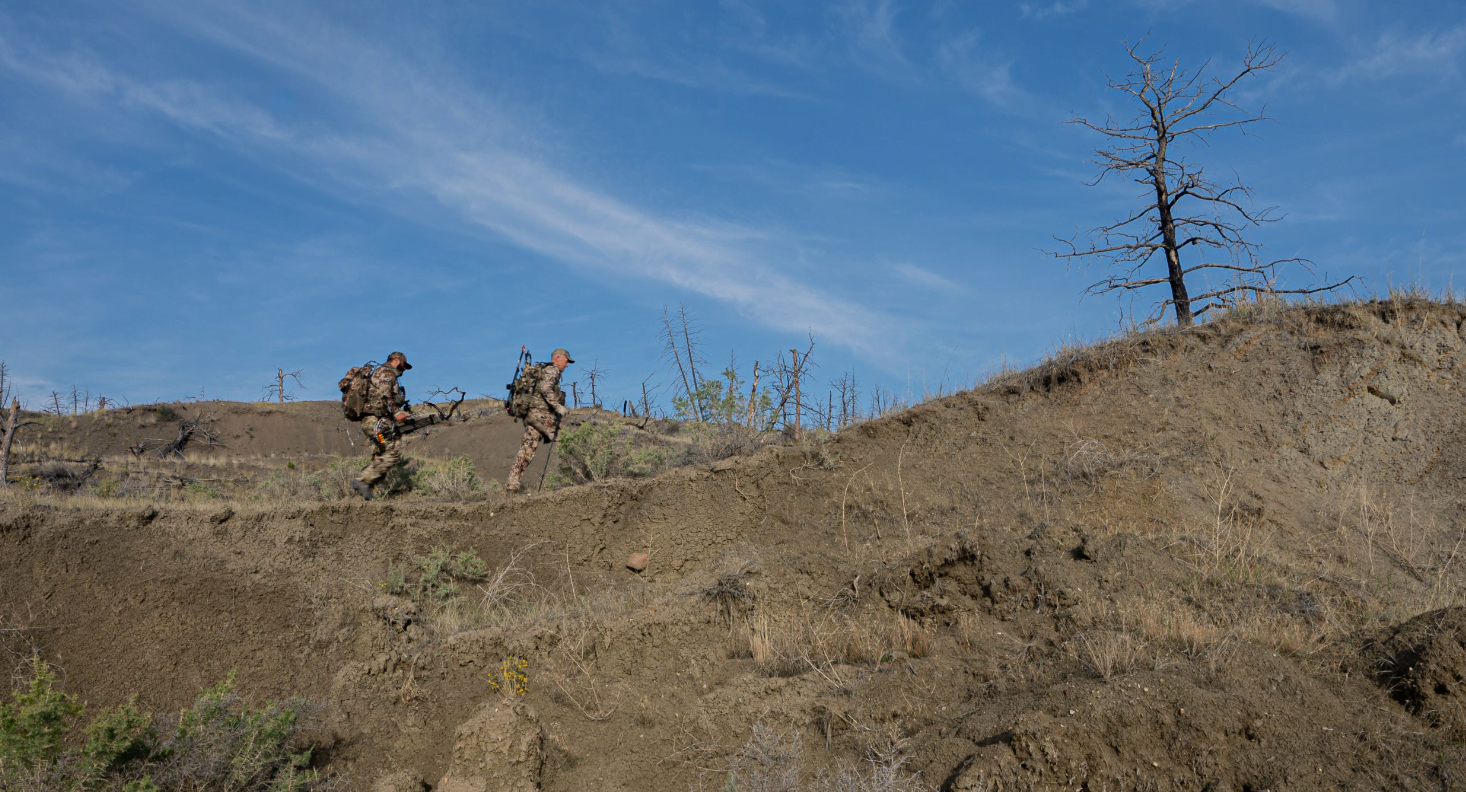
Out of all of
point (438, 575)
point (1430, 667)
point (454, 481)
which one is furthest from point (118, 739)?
point (1430, 667)

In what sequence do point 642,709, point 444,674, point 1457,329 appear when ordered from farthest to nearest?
point 1457,329 < point 444,674 < point 642,709

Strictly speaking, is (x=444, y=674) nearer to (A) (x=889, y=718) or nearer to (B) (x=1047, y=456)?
(A) (x=889, y=718)

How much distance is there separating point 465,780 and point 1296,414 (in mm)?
9934

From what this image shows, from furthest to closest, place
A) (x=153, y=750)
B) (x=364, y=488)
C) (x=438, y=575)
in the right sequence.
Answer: (x=364, y=488) < (x=438, y=575) < (x=153, y=750)

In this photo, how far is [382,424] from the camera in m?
13.0

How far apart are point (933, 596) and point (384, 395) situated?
843 cm

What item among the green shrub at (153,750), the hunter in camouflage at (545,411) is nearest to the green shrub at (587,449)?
the hunter in camouflage at (545,411)

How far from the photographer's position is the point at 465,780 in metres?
6.62

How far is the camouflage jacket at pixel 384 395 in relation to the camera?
13.0m

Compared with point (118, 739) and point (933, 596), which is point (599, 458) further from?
point (118, 739)

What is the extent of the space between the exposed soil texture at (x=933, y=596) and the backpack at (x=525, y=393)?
6.85 ft

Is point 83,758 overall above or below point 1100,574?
below

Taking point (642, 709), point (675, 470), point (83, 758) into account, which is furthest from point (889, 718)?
point (675, 470)

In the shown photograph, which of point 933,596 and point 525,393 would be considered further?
point 525,393
